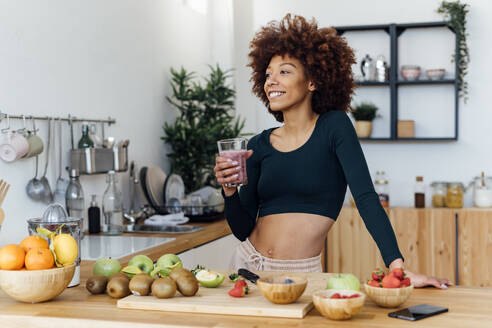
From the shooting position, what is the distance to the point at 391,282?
139 cm

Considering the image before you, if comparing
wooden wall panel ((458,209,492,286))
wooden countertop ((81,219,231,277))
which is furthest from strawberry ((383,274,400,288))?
wooden wall panel ((458,209,492,286))

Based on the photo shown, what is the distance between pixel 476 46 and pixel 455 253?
158 centimetres

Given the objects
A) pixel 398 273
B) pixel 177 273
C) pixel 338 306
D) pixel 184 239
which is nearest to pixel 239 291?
pixel 177 273

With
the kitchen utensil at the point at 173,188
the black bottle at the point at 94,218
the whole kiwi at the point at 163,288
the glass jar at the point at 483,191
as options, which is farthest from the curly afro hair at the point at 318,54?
the glass jar at the point at 483,191

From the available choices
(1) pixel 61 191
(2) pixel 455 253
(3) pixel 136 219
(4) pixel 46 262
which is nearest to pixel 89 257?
(1) pixel 61 191

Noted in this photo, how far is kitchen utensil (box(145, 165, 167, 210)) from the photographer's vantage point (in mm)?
3640

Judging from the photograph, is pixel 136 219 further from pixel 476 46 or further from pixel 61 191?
pixel 476 46

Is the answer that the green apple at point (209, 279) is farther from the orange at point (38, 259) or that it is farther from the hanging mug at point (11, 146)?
the hanging mug at point (11, 146)

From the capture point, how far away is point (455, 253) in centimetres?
427

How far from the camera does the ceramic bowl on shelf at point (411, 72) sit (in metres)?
4.46

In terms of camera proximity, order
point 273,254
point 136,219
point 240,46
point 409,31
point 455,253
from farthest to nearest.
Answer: point 240,46
point 409,31
point 455,253
point 136,219
point 273,254

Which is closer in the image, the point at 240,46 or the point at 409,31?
the point at 409,31

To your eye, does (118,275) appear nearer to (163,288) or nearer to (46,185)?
(163,288)

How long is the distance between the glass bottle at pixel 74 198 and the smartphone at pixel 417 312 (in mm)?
1954
